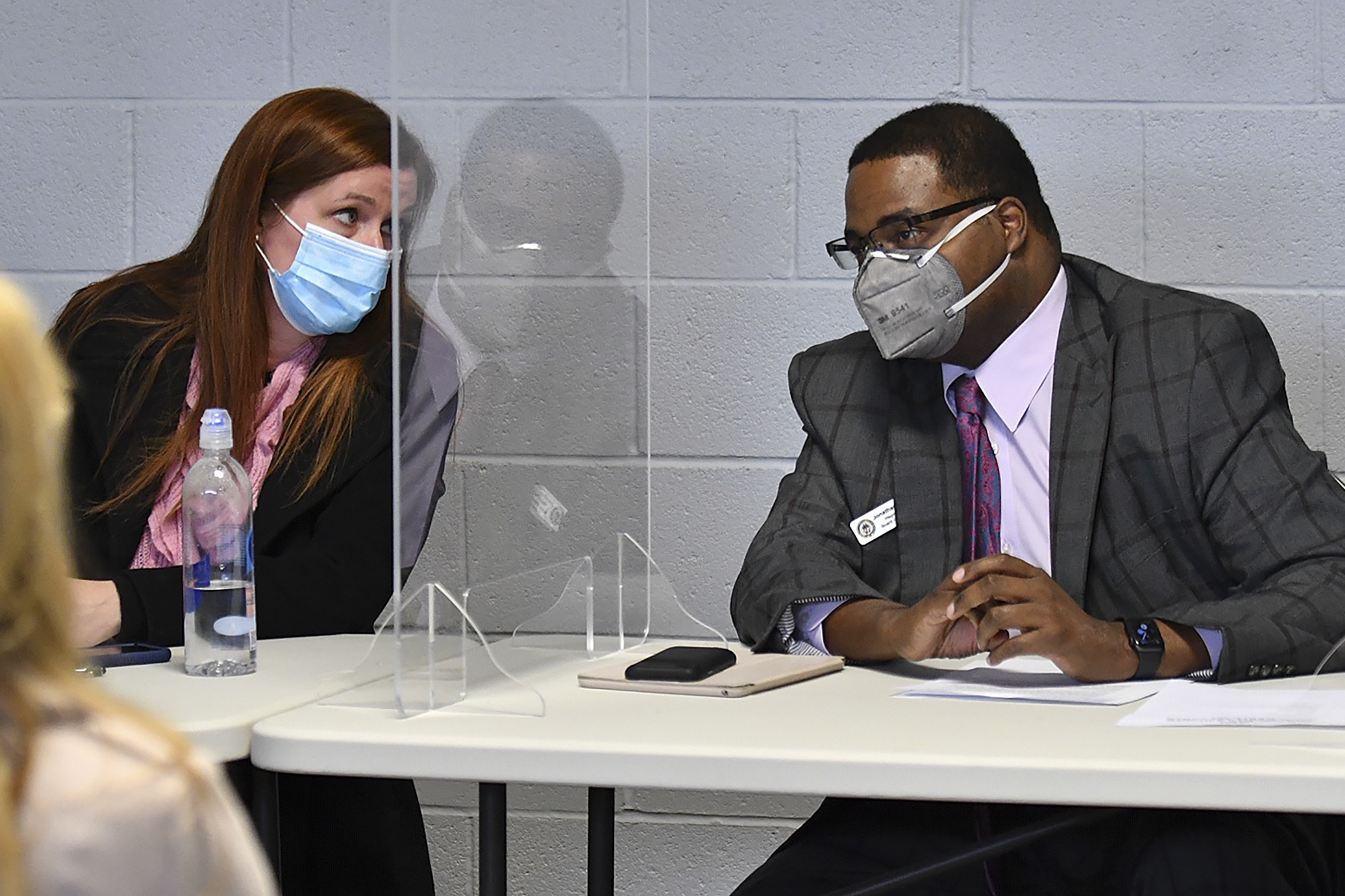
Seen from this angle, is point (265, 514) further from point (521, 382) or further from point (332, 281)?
point (521, 382)

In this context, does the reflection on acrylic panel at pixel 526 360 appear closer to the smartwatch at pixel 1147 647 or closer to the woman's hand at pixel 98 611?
the woman's hand at pixel 98 611

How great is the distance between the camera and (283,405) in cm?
186

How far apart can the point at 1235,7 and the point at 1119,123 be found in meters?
0.24

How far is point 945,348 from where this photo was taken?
1916 millimetres

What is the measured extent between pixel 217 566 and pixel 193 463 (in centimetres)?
41

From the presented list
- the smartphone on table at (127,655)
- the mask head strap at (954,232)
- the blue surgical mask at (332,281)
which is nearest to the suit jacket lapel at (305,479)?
the blue surgical mask at (332,281)

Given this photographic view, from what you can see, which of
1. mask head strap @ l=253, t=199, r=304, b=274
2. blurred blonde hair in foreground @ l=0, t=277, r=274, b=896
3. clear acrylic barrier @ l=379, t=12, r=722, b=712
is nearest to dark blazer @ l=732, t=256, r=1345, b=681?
clear acrylic barrier @ l=379, t=12, r=722, b=712

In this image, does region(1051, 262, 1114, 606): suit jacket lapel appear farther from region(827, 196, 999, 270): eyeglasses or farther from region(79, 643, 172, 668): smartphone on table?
region(79, 643, 172, 668): smartphone on table

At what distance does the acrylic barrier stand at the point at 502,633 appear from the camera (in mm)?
1305

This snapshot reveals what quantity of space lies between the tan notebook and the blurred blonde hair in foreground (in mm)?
901

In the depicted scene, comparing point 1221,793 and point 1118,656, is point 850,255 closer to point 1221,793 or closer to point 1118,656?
point 1118,656

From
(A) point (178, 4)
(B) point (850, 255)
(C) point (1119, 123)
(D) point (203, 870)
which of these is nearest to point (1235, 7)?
(C) point (1119, 123)

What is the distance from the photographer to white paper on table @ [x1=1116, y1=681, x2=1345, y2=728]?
1.24 meters

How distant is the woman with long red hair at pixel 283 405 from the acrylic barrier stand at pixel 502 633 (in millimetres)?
245
